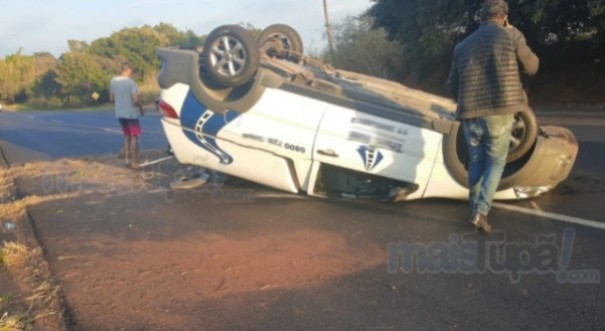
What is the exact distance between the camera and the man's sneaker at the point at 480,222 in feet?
15.9

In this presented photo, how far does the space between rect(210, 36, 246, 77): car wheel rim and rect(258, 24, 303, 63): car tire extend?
4.92ft

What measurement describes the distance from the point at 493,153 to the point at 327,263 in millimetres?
1687

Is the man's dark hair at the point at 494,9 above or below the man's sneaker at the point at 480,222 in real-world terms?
above

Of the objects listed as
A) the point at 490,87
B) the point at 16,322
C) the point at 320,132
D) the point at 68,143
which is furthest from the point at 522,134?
the point at 68,143

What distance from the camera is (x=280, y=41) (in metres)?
8.05

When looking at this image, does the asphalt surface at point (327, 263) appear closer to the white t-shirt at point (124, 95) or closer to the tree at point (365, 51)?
the white t-shirt at point (124, 95)

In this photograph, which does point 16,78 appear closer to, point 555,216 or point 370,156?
point 370,156

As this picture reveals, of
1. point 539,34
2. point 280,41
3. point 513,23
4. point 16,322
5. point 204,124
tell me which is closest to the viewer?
point 16,322

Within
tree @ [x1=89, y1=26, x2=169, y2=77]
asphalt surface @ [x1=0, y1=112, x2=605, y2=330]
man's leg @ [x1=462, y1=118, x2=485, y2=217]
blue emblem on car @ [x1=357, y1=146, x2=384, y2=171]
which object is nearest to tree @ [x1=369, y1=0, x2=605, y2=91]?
asphalt surface @ [x1=0, y1=112, x2=605, y2=330]

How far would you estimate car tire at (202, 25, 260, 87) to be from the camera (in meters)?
6.19

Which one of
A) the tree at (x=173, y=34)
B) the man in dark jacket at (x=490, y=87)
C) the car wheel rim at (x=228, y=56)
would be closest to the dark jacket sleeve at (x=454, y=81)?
the man in dark jacket at (x=490, y=87)

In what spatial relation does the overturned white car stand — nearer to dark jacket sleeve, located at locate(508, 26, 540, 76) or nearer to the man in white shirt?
dark jacket sleeve, located at locate(508, 26, 540, 76)

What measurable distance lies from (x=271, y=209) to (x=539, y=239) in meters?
2.58

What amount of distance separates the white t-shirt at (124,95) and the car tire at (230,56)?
3.31 metres
